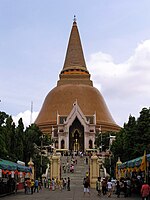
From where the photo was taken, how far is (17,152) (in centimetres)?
3547

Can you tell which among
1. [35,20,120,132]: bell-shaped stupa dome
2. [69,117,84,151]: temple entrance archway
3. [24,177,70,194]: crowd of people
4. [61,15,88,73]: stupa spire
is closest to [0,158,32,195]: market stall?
[24,177,70,194]: crowd of people

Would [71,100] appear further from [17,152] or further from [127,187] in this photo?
[127,187]

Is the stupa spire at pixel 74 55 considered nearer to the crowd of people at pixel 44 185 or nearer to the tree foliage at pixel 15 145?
the tree foliage at pixel 15 145

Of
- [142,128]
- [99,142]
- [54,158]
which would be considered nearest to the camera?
[142,128]

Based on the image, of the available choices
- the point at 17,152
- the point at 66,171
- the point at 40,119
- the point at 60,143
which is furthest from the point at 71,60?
the point at 17,152

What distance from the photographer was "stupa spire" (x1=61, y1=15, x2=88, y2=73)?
77.1 m

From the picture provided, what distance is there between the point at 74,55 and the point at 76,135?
17940 mm

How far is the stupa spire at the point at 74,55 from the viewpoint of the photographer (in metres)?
77.1

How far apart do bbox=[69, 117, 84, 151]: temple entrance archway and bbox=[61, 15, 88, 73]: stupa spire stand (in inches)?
540

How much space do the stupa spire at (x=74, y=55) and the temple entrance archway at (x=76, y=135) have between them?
1373 cm

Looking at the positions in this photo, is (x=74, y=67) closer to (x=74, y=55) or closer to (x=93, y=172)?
(x=74, y=55)

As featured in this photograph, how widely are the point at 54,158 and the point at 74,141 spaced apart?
26.1 metres

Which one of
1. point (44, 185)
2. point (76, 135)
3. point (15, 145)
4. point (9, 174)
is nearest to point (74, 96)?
point (76, 135)

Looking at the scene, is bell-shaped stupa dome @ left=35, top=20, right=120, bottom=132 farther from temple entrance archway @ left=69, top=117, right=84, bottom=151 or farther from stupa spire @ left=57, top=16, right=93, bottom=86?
temple entrance archway @ left=69, top=117, right=84, bottom=151
